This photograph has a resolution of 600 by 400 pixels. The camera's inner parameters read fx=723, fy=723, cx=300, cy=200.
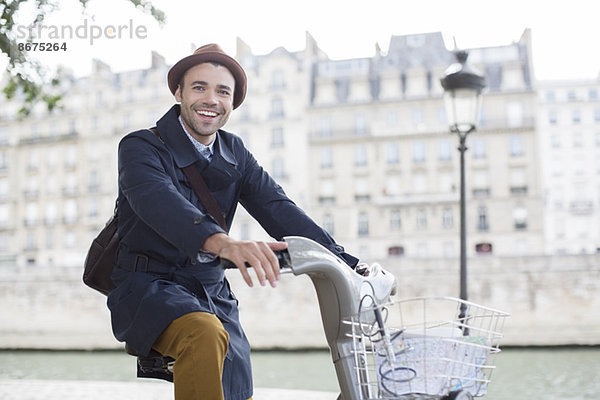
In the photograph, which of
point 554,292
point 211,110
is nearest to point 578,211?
point 554,292

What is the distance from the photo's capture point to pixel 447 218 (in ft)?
104

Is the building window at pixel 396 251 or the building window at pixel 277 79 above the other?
the building window at pixel 277 79

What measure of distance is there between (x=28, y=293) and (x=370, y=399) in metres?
24.2

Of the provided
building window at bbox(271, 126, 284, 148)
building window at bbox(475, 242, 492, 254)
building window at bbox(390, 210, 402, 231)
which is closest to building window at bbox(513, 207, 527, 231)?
building window at bbox(475, 242, 492, 254)

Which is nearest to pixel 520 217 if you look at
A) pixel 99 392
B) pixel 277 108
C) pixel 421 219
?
pixel 421 219

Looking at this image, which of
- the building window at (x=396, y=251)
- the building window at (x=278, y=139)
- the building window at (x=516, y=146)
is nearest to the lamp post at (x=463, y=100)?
the building window at (x=396, y=251)

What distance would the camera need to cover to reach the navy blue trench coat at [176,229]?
163cm

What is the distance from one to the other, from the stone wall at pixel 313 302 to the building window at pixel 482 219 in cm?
1020

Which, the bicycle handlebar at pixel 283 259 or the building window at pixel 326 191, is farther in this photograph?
the building window at pixel 326 191

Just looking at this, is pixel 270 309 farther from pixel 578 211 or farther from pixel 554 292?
pixel 578 211

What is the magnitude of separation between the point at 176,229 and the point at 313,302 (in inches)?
806

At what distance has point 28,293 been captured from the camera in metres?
23.8

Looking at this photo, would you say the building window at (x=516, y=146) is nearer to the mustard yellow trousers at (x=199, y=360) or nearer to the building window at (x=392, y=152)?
the building window at (x=392, y=152)

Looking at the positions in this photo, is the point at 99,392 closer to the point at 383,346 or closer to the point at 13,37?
the point at 13,37
